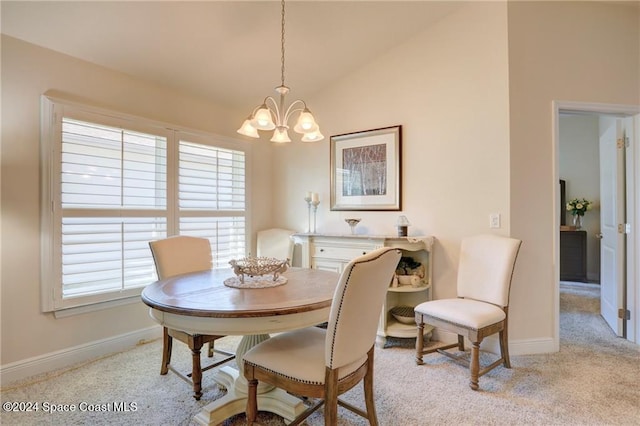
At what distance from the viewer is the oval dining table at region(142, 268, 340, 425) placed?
1.47m

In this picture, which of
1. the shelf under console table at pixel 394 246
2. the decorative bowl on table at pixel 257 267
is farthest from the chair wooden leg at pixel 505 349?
the decorative bowl on table at pixel 257 267

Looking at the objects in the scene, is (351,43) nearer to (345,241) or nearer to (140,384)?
(345,241)

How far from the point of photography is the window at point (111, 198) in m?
2.43

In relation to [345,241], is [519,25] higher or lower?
higher

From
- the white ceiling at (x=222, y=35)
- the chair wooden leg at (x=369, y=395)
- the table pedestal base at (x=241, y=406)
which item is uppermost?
the white ceiling at (x=222, y=35)

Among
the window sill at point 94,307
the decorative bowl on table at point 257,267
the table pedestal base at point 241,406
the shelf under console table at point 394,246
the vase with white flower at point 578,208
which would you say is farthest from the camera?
the vase with white flower at point 578,208

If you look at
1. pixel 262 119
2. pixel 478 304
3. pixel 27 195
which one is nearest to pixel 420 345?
pixel 478 304

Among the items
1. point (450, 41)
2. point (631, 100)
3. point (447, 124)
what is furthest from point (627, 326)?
point (450, 41)

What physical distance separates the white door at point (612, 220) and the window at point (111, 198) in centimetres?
394

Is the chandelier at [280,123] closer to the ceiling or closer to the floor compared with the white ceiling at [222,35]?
closer to the floor

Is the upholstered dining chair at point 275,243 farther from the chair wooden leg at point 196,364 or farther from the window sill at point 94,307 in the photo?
the chair wooden leg at point 196,364

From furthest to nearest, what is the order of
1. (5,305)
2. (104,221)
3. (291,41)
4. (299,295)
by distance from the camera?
(291,41) → (104,221) → (5,305) → (299,295)

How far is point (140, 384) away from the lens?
226 centimetres

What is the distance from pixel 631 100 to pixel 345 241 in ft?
9.04
